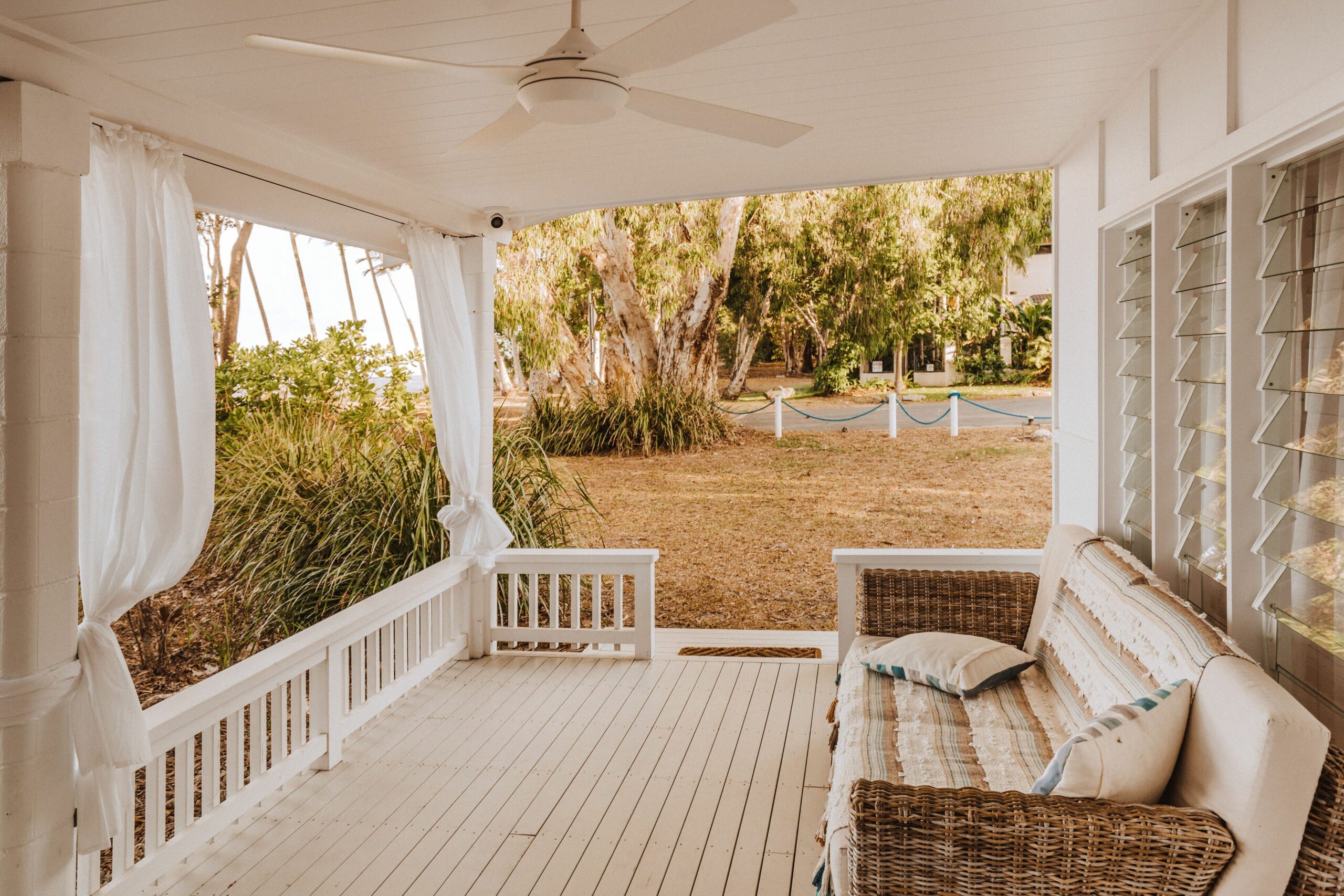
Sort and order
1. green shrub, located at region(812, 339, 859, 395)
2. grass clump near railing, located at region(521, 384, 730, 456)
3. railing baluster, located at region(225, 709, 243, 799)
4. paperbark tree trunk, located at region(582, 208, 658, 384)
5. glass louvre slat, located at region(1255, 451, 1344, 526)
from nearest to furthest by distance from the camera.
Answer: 1. glass louvre slat, located at region(1255, 451, 1344, 526)
2. railing baluster, located at region(225, 709, 243, 799)
3. grass clump near railing, located at region(521, 384, 730, 456)
4. paperbark tree trunk, located at region(582, 208, 658, 384)
5. green shrub, located at region(812, 339, 859, 395)

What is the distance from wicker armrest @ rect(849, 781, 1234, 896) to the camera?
172 cm

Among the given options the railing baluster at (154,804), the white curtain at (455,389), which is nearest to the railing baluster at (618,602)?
the white curtain at (455,389)

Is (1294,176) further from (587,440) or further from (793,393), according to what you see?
(793,393)

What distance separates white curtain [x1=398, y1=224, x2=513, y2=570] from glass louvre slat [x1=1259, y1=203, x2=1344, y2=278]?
11.1 ft

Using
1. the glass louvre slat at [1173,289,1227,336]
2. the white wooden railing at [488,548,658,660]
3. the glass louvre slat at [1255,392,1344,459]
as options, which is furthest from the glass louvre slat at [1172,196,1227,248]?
the white wooden railing at [488,548,658,660]

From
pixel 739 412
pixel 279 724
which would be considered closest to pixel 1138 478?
pixel 279 724

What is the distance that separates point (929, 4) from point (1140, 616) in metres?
1.60

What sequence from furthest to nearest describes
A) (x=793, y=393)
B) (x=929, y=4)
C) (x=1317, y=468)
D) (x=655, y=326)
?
(x=793, y=393)
(x=655, y=326)
(x=929, y=4)
(x=1317, y=468)

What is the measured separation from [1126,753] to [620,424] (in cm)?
896

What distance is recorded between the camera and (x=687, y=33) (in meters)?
1.85

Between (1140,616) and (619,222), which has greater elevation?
(619,222)

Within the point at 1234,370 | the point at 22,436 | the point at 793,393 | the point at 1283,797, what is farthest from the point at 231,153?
the point at 793,393

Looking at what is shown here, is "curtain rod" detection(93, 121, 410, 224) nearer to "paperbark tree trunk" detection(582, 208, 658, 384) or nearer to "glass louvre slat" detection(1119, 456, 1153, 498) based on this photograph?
"glass louvre slat" detection(1119, 456, 1153, 498)

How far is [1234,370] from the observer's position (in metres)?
2.35
